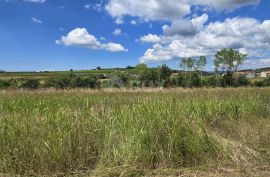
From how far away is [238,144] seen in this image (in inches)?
243

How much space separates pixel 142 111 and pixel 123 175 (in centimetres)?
200

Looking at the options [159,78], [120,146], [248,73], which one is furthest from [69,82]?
[248,73]

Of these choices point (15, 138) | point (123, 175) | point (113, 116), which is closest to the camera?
point (123, 175)

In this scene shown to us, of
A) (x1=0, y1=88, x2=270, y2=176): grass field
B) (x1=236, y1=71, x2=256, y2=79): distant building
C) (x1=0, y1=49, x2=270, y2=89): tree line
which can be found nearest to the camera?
(x1=0, y1=88, x2=270, y2=176): grass field

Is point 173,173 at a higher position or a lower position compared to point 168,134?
lower

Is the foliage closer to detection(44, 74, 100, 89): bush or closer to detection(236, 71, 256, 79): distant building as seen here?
detection(236, 71, 256, 79): distant building

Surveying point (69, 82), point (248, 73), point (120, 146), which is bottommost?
point (120, 146)

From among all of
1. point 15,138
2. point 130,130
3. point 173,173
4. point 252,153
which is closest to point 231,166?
point 252,153

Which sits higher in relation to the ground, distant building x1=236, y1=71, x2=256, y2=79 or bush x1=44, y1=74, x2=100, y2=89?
distant building x1=236, y1=71, x2=256, y2=79

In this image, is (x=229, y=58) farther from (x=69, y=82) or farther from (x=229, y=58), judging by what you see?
(x=69, y=82)

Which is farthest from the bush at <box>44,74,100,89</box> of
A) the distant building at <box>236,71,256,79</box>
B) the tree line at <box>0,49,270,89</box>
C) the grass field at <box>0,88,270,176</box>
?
the distant building at <box>236,71,256,79</box>

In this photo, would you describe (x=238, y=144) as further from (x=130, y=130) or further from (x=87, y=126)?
(x=87, y=126)

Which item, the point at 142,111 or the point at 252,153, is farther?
the point at 142,111

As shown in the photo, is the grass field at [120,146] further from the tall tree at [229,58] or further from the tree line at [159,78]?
the tall tree at [229,58]
